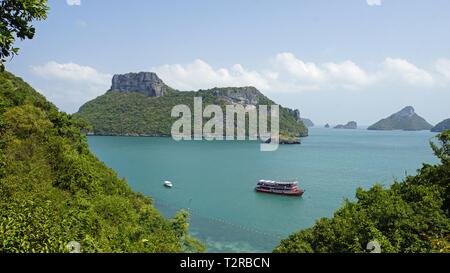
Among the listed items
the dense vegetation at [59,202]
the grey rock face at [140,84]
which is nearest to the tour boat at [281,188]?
the dense vegetation at [59,202]

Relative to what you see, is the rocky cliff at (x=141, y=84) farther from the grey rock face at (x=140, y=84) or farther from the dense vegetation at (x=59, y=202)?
the dense vegetation at (x=59, y=202)

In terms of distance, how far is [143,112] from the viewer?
15125 centimetres

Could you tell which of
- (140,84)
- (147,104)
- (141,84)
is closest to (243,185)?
(147,104)

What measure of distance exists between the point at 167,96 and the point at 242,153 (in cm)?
9866

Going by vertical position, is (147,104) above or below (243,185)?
above

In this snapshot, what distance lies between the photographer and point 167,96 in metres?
173

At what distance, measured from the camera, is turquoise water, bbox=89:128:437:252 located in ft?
93.2

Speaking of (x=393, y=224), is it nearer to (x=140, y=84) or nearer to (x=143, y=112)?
(x=143, y=112)

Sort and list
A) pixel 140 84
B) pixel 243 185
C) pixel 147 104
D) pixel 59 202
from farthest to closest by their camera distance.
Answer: pixel 140 84, pixel 147 104, pixel 243 185, pixel 59 202

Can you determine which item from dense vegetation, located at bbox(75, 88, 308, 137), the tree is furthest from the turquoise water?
dense vegetation, located at bbox(75, 88, 308, 137)

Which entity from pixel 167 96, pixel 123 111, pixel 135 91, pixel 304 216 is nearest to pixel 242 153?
pixel 304 216

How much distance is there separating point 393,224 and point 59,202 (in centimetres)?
1198

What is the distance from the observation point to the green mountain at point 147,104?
136 metres
